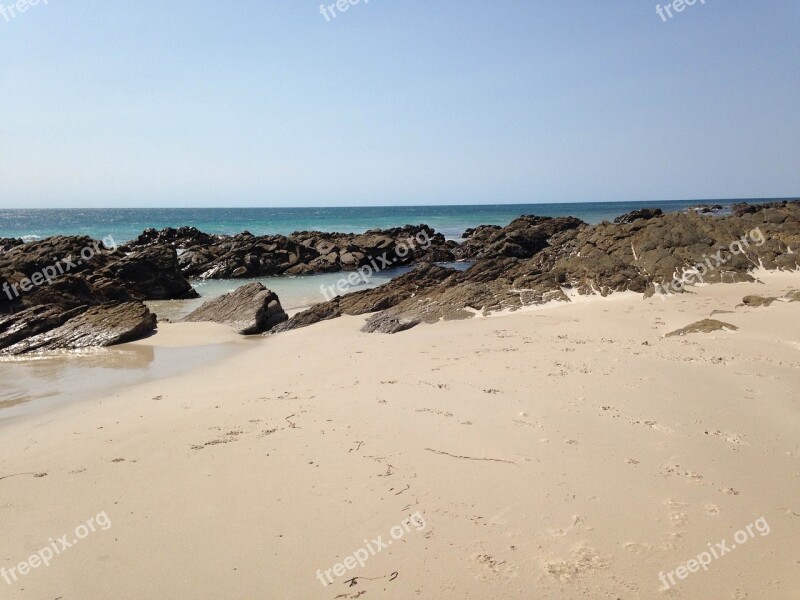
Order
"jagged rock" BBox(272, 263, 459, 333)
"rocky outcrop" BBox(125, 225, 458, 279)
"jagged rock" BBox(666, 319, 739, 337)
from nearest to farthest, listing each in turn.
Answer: "jagged rock" BBox(666, 319, 739, 337)
"jagged rock" BBox(272, 263, 459, 333)
"rocky outcrop" BBox(125, 225, 458, 279)

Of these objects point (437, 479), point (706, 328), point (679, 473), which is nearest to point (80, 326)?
point (437, 479)

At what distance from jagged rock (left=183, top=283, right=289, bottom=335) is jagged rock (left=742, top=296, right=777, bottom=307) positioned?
32.3 ft

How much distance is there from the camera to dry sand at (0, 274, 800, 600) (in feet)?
10.1

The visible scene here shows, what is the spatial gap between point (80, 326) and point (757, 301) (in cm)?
1377

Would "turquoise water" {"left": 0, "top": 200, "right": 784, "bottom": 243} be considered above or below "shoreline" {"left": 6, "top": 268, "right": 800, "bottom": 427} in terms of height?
above

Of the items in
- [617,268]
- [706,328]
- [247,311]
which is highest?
[617,268]

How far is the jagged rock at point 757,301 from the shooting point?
377 inches

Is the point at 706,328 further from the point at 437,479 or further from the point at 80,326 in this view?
the point at 80,326

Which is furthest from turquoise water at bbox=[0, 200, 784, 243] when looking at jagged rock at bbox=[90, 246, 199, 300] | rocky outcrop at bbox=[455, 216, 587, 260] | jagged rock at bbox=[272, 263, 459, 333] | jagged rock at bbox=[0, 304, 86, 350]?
jagged rock at bbox=[0, 304, 86, 350]

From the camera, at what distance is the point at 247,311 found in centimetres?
1234

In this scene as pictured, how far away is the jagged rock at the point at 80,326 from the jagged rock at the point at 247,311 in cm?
146

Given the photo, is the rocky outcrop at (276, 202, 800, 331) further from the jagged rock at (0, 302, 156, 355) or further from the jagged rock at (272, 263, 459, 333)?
the jagged rock at (0, 302, 156, 355)

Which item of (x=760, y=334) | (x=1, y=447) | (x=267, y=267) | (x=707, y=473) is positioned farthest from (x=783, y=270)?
(x=267, y=267)

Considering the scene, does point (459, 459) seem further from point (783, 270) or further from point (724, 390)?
point (783, 270)
